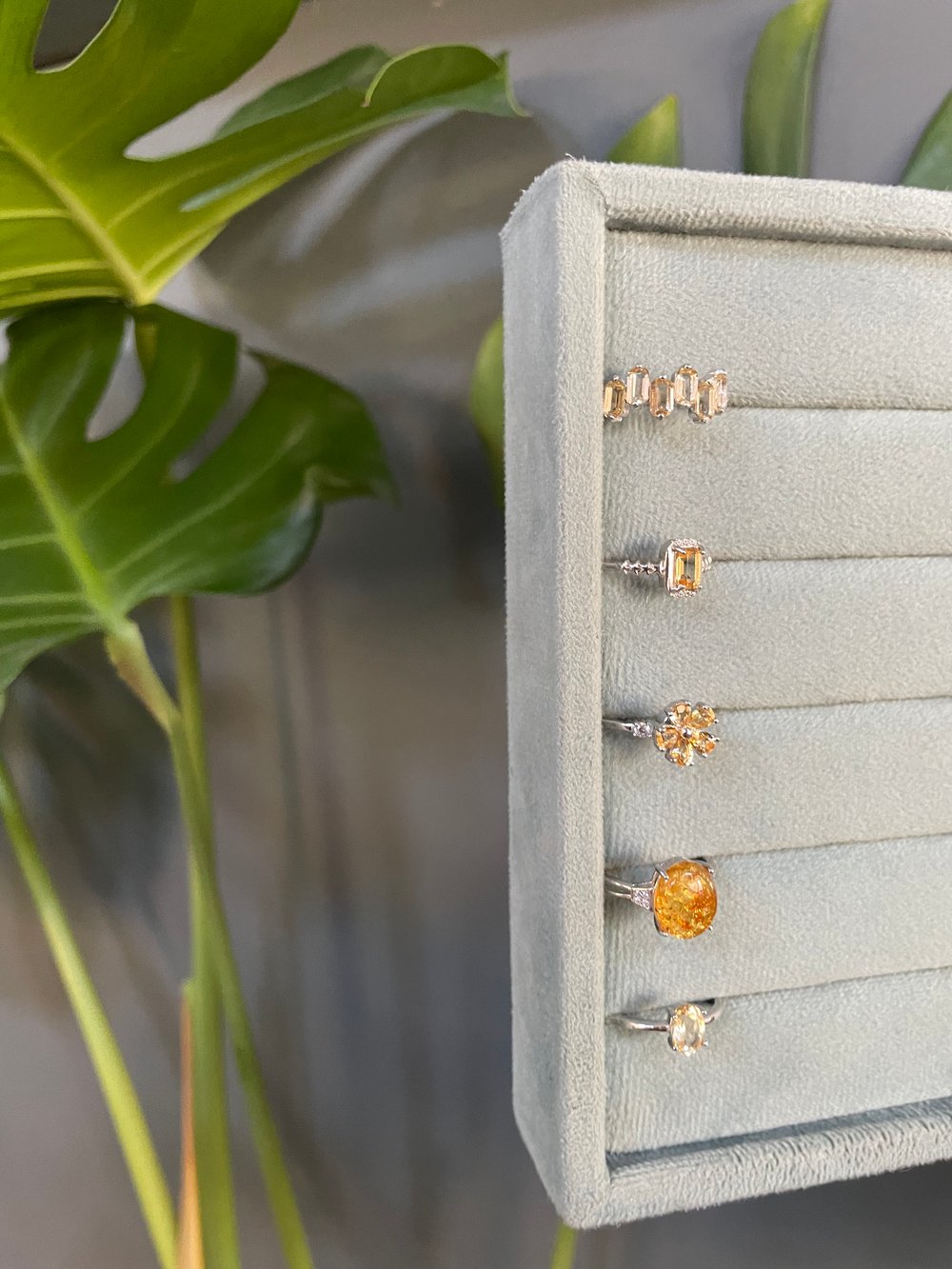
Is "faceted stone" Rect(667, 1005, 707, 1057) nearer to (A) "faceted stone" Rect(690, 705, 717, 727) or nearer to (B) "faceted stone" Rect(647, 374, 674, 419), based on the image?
(A) "faceted stone" Rect(690, 705, 717, 727)

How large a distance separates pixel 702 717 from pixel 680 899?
0.29 feet

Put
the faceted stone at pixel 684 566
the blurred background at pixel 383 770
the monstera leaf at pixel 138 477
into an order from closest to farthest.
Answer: the faceted stone at pixel 684 566 < the monstera leaf at pixel 138 477 < the blurred background at pixel 383 770

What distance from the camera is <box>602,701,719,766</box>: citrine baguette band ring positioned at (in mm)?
364

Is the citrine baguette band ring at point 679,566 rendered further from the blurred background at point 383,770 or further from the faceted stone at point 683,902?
the blurred background at point 383,770

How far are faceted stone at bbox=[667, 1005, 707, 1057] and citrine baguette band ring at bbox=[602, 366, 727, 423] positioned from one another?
304 millimetres

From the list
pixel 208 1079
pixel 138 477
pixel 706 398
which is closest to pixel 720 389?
pixel 706 398

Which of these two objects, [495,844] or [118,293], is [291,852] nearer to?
[495,844]

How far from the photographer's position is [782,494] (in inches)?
15.4

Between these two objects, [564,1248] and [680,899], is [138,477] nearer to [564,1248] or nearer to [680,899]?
[680,899]

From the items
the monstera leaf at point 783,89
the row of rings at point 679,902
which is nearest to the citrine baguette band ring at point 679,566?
the row of rings at point 679,902

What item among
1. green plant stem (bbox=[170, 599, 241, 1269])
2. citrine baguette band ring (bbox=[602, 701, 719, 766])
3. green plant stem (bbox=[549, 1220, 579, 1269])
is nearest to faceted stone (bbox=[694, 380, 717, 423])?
citrine baguette band ring (bbox=[602, 701, 719, 766])

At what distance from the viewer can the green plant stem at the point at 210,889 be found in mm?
493

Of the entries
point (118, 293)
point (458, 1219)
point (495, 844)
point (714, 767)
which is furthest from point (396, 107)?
point (458, 1219)

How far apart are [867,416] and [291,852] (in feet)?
1.76
